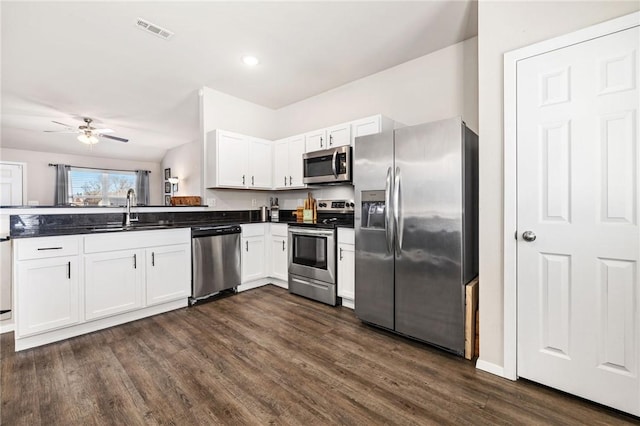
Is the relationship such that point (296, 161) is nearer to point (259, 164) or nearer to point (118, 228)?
point (259, 164)

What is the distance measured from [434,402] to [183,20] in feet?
11.6

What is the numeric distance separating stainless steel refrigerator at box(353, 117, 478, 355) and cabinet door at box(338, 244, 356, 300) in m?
0.35

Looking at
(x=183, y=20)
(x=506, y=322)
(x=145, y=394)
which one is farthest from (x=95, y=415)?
(x=183, y=20)

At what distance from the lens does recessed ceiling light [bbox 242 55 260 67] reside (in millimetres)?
3134

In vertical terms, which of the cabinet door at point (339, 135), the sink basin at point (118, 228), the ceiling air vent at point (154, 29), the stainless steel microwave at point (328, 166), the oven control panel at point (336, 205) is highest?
the ceiling air vent at point (154, 29)

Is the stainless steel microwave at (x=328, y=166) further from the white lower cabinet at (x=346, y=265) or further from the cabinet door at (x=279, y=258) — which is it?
the cabinet door at (x=279, y=258)

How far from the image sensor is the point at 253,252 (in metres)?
3.86

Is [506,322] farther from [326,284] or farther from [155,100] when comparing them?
[155,100]

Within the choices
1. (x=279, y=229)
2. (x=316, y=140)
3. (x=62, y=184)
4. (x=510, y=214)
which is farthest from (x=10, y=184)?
(x=510, y=214)

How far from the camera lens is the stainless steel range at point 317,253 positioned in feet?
10.5

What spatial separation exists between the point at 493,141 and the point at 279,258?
2889mm

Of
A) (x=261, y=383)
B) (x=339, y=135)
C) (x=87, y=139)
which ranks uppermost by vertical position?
(x=87, y=139)

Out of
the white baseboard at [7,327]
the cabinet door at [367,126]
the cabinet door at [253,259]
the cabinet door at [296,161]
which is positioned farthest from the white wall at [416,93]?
the white baseboard at [7,327]

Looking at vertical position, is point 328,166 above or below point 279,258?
above
